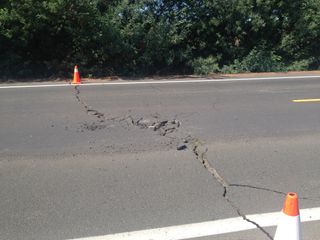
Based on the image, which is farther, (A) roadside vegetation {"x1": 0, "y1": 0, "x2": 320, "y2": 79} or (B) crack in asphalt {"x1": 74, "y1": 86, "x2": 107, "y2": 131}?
(A) roadside vegetation {"x1": 0, "y1": 0, "x2": 320, "y2": 79}

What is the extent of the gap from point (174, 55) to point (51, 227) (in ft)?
43.1

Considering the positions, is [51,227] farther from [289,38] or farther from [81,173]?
[289,38]

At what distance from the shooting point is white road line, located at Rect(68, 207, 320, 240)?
387 cm

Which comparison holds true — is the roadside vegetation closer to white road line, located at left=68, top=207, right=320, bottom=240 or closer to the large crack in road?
the large crack in road

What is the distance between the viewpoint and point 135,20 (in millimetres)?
15977

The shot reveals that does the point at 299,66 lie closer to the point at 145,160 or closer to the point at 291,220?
the point at 145,160

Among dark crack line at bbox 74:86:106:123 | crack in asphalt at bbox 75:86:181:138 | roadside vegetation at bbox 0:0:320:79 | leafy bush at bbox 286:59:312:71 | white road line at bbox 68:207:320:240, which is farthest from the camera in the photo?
leafy bush at bbox 286:59:312:71

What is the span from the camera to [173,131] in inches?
286

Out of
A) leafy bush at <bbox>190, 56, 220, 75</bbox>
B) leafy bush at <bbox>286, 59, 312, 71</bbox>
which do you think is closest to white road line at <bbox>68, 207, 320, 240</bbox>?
leafy bush at <bbox>190, 56, 220, 75</bbox>

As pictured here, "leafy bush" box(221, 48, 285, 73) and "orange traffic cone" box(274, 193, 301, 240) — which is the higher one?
"leafy bush" box(221, 48, 285, 73)

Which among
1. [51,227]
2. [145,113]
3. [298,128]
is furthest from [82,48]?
[51,227]

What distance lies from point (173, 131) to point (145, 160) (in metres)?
1.52

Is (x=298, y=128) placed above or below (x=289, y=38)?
below

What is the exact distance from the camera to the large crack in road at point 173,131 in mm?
4965
